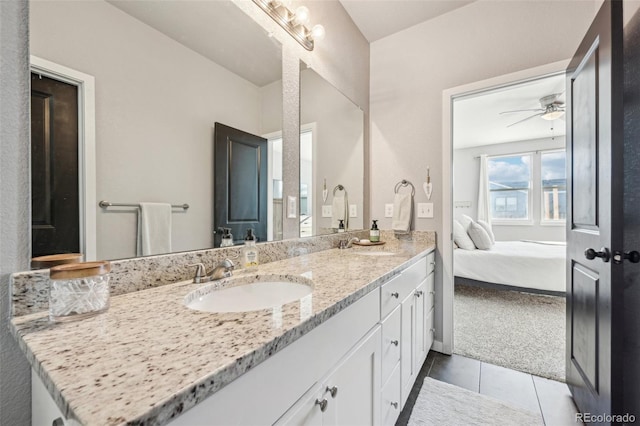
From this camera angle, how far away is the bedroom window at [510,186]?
5406mm

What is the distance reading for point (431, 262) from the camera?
2.04 m

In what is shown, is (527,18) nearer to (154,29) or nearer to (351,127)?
(351,127)

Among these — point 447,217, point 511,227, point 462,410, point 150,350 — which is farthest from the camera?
point 511,227

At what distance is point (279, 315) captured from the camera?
63cm

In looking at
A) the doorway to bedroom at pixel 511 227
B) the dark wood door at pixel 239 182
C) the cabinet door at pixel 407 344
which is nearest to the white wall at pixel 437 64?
the doorway to bedroom at pixel 511 227

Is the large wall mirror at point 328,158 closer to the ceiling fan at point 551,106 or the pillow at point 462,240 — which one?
the pillow at point 462,240

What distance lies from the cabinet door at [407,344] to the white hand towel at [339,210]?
31.1 inches

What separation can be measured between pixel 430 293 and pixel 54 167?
2.14 metres

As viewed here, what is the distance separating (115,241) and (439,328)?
220cm

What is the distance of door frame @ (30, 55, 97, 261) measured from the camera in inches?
29.9

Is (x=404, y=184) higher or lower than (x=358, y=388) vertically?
higher

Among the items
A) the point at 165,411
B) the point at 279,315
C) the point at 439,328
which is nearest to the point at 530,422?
the point at 439,328

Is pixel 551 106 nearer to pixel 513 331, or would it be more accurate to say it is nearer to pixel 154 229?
pixel 513 331

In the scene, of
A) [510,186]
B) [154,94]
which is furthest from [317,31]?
[510,186]
